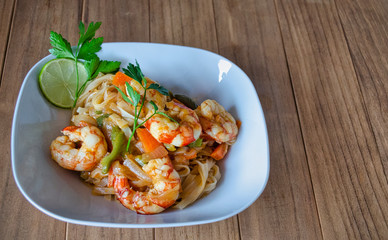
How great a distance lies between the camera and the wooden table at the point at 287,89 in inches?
96.7

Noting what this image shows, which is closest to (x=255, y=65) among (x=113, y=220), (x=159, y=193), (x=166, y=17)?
(x=166, y=17)

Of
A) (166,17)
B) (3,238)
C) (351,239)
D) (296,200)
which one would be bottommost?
(351,239)

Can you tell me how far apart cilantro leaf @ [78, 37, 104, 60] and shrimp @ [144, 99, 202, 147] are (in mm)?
644

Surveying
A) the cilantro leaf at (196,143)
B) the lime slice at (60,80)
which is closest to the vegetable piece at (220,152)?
the cilantro leaf at (196,143)

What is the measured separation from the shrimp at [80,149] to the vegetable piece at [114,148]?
4 cm

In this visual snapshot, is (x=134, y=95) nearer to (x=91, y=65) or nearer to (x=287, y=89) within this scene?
(x=91, y=65)

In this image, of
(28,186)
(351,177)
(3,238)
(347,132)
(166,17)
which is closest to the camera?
(28,186)

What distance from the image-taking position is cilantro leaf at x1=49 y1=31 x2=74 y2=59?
226 centimetres

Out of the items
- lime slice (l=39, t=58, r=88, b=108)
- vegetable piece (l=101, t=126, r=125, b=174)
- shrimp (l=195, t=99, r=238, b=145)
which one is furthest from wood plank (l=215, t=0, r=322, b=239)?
lime slice (l=39, t=58, r=88, b=108)

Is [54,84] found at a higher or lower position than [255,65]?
higher

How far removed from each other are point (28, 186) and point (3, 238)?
1.94ft

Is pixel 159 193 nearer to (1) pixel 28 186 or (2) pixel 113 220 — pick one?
(2) pixel 113 220

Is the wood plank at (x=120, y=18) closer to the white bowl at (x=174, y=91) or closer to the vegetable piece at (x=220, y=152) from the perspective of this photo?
the white bowl at (x=174, y=91)

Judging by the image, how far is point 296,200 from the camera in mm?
2584
